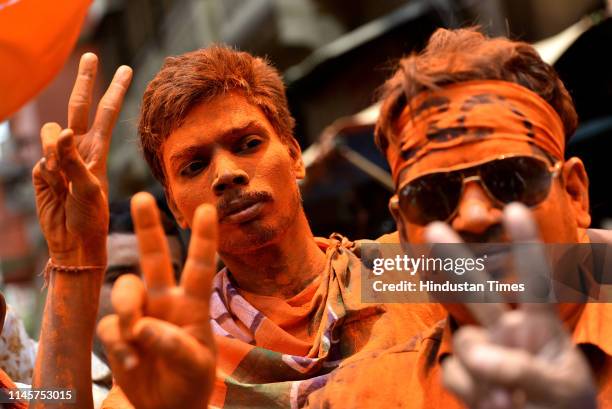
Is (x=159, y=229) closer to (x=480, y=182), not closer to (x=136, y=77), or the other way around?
(x=480, y=182)

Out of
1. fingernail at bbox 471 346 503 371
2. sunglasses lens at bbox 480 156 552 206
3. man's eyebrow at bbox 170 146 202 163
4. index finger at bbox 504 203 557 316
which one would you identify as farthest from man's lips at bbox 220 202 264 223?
fingernail at bbox 471 346 503 371

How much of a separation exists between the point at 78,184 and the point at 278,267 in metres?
0.78

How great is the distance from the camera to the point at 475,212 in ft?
7.81

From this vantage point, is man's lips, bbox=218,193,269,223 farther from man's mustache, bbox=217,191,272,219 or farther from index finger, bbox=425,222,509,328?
index finger, bbox=425,222,509,328

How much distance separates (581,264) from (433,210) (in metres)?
0.39

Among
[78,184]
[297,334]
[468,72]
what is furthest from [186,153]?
[468,72]

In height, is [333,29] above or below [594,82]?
above

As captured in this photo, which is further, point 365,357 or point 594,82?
point 594,82

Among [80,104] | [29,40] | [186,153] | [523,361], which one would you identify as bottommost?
[523,361]

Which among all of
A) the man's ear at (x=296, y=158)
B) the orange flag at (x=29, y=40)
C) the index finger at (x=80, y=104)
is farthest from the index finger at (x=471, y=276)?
the orange flag at (x=29, y=40)

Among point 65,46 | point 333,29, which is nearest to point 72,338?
point 65,46

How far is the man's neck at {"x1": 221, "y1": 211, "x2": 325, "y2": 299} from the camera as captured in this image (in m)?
3.55

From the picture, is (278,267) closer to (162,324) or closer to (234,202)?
(234,202)

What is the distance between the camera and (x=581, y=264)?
8.23 ft
